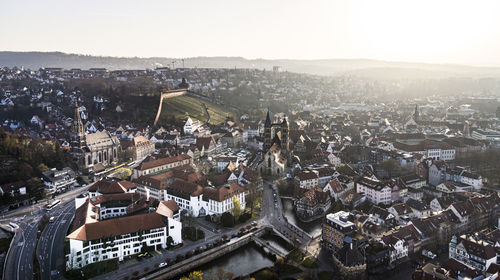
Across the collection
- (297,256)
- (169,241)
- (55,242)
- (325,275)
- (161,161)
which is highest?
(161,161)

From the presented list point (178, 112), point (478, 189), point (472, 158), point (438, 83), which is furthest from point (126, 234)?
point (438, 83)

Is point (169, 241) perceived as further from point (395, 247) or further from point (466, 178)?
point (466, 178)

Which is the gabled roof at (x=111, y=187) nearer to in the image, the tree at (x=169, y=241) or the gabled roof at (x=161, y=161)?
the gabled roof at (x=161, y=161)

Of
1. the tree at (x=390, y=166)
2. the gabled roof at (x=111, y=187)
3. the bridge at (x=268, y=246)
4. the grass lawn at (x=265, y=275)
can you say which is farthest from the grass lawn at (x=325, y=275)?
the tree at (x=390, y=166)

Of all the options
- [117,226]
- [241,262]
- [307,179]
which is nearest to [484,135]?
[307,179]

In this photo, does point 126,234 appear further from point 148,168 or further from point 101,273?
point 148,168

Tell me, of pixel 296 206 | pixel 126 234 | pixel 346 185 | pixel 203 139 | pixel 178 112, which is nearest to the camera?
pixel 126 234
